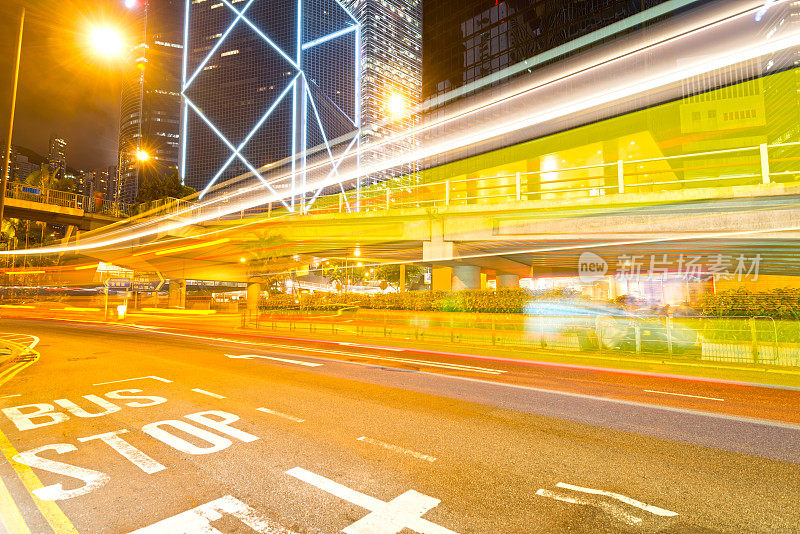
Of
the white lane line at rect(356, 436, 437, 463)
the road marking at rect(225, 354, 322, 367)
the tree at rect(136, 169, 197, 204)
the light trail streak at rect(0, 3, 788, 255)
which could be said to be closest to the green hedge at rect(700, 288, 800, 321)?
the road marking at rect(225, 354, 322, 367)

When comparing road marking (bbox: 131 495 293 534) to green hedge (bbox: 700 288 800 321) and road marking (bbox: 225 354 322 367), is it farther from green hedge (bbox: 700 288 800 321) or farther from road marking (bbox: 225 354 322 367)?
green hedge (bbox: 700 288 800 321)

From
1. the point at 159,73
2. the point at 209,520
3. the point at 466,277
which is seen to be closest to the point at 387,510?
the point at 209,520

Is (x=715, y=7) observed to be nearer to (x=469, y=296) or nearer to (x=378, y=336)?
(x=469, y=296)

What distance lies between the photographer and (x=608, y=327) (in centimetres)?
1455

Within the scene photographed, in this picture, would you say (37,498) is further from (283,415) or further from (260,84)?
(260,84)

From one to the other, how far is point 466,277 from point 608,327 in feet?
34.8

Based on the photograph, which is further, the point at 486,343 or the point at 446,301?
the point at 446,301

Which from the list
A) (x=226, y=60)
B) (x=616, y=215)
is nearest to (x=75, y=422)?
(x=616, y=215)

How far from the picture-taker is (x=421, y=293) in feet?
71.5

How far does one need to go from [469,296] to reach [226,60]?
125 meters

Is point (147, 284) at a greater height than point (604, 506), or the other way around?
point (147, 284)

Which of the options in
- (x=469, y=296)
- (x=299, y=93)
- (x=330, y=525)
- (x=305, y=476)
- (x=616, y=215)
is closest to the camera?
(x=330, y=525)

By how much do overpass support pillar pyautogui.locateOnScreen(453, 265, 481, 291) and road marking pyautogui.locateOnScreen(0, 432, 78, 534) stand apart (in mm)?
21132

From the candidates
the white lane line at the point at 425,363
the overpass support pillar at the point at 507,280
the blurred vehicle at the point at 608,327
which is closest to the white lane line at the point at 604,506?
the white lane line at the point at 425,363
